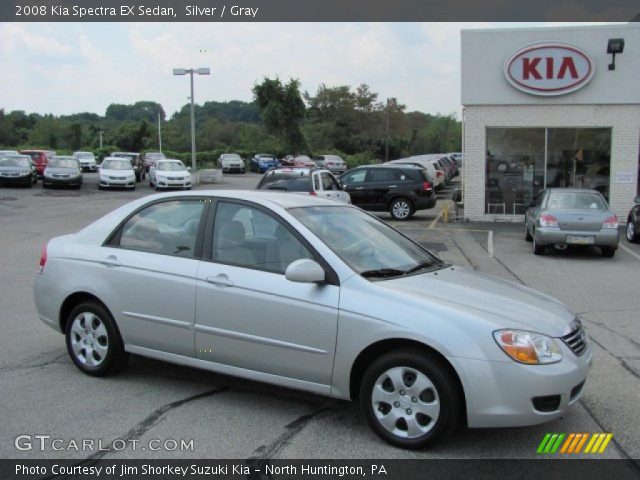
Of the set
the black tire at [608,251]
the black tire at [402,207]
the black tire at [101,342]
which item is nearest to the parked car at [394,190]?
the black tire at [402,207]

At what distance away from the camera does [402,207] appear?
66.1 feet

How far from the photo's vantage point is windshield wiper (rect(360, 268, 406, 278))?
4430 mm

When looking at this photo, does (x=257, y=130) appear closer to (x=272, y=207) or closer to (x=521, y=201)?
(x=521, y=201)

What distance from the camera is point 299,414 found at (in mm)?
4590

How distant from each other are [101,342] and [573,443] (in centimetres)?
361

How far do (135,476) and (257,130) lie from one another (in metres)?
75.9

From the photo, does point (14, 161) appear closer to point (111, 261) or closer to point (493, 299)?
point (111, 261)

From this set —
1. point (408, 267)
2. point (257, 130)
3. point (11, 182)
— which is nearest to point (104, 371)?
point (408, 267)

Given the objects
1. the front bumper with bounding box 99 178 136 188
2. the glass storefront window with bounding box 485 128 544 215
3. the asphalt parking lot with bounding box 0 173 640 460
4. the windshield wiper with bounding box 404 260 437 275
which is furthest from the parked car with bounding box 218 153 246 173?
the windshield wiper with bounding box 404 260 437 275

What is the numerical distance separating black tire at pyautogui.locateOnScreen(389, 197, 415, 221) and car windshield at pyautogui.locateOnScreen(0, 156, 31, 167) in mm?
19771

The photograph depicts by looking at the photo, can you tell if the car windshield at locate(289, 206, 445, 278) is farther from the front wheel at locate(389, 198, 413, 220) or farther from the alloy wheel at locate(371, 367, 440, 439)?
the front wheel at locate(389, 198, 413, 220)

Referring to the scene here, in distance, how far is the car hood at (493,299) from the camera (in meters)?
4.05

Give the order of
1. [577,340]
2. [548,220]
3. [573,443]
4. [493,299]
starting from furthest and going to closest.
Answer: [548,220] < [493,299] < [577,340] < [573,443]

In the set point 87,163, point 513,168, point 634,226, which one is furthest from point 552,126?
point 87,163
